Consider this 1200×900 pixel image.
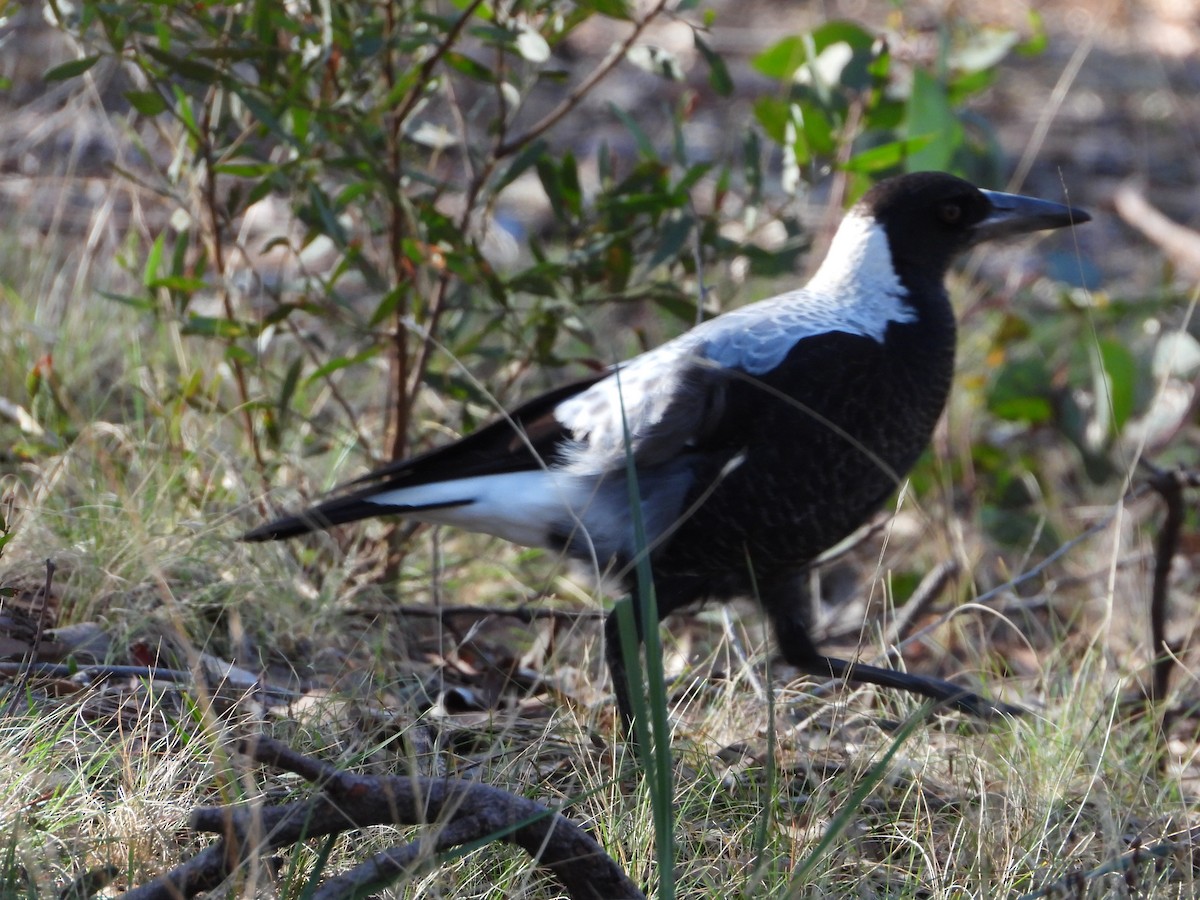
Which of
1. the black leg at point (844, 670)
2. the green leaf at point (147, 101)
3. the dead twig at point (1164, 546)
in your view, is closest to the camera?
the black leg at point (844, 670)

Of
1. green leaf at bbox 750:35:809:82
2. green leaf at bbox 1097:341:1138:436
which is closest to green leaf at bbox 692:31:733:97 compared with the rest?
green leaf at bbox 750:35:809:82

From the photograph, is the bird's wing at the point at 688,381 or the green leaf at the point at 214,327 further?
the green leaf at the point at 214,327

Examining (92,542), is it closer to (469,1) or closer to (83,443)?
(83,443)

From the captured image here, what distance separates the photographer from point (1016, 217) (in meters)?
2.33

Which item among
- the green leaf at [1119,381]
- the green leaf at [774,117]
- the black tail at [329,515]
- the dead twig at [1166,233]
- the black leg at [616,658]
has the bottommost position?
the dead twig at [1166,233]

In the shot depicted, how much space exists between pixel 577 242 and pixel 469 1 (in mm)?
485

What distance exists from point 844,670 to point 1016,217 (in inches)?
33.3

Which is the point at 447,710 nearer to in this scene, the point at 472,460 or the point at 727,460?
the point at 472,460

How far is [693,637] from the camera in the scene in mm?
2773

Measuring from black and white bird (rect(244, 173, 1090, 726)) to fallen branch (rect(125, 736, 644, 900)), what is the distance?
2.10 feet

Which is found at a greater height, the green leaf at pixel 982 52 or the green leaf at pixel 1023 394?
the green leaf at pixel 982 52

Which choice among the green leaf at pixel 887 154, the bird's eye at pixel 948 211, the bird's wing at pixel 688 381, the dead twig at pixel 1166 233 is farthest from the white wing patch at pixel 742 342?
the dead twig at pixel 1166 233

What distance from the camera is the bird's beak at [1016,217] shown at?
2316 mm

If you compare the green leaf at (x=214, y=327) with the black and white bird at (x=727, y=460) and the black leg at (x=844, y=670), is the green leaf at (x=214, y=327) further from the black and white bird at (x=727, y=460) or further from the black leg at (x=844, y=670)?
the black leg at (x=844, y=670)
